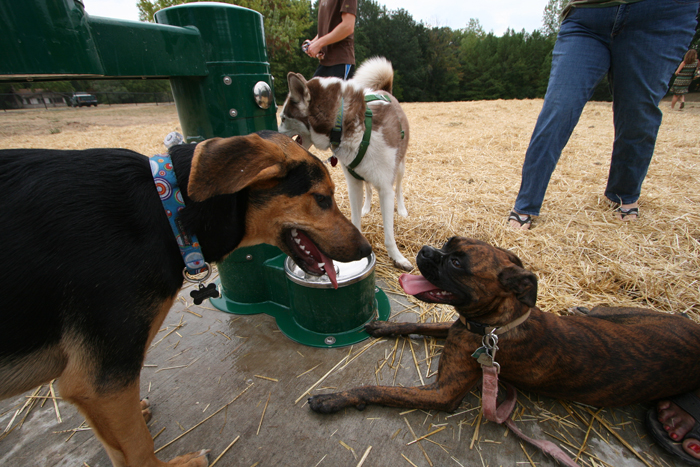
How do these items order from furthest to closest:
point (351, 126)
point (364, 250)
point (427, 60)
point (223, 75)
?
point (427, 60) < point (351, 126) < point (223, 75) < point (364, 250)

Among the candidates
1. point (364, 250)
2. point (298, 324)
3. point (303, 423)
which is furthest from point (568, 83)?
point (303, 423)

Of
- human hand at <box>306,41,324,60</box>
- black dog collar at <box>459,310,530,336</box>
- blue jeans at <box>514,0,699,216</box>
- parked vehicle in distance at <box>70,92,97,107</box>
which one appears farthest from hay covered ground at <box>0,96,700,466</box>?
parked vehicle in distance at <box>70,92,97,107</box>

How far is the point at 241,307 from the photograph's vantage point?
281 cm

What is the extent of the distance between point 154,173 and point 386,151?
215cm

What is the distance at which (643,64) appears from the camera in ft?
10.5

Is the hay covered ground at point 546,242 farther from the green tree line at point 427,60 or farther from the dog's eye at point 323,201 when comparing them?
the green tree line at point 427,60

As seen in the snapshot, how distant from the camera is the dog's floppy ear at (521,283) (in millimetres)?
1677

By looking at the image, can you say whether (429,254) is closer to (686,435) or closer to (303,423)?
(303,423)

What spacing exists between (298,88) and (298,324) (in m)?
2.08

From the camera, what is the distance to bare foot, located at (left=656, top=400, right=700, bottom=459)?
5.17 ft

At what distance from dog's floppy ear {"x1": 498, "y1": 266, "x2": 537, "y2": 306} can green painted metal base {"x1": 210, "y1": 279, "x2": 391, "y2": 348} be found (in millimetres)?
1160

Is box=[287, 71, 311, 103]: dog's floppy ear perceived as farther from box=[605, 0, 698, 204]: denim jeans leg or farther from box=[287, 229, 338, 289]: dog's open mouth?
box=[605, 0, 698, 204]: denim jeans leg

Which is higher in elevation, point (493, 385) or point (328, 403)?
point (493, 385)

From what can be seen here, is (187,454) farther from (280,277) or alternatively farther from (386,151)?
(386,151)
